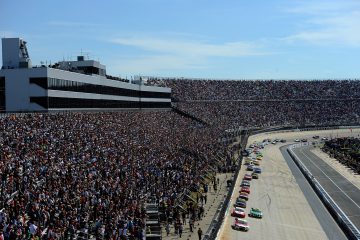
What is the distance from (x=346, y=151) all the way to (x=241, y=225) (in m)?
62.8

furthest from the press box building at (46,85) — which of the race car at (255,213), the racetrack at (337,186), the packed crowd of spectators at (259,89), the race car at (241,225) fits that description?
the packed crowd of spectators at (259,89)

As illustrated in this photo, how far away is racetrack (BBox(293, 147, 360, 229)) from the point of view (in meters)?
51.4

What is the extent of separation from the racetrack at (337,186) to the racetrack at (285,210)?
2301mm

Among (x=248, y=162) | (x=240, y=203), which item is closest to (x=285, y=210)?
(x=240, y=203)

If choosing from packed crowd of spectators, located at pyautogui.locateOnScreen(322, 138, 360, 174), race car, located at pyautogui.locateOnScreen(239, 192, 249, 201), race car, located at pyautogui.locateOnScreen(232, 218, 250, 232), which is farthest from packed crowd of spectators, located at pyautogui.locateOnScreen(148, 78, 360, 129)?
race car, located at pyautogui.locateOnScreen(232, 218, 250, 232)

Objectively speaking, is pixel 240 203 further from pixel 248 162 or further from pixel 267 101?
pixel 267 101

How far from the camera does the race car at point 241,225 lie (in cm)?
4091

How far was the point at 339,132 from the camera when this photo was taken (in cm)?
13525

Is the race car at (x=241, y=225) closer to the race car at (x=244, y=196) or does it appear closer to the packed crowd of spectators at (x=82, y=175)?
the packed crowd of spectators at (x=82, y=175)

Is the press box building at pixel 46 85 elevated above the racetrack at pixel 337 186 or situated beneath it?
elevated above

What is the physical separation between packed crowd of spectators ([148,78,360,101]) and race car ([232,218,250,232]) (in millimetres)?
75084

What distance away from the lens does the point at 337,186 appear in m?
65.1

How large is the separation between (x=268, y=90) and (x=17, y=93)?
110848 mm

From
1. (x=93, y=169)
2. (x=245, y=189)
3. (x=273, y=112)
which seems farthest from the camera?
(x=273, y=112)
